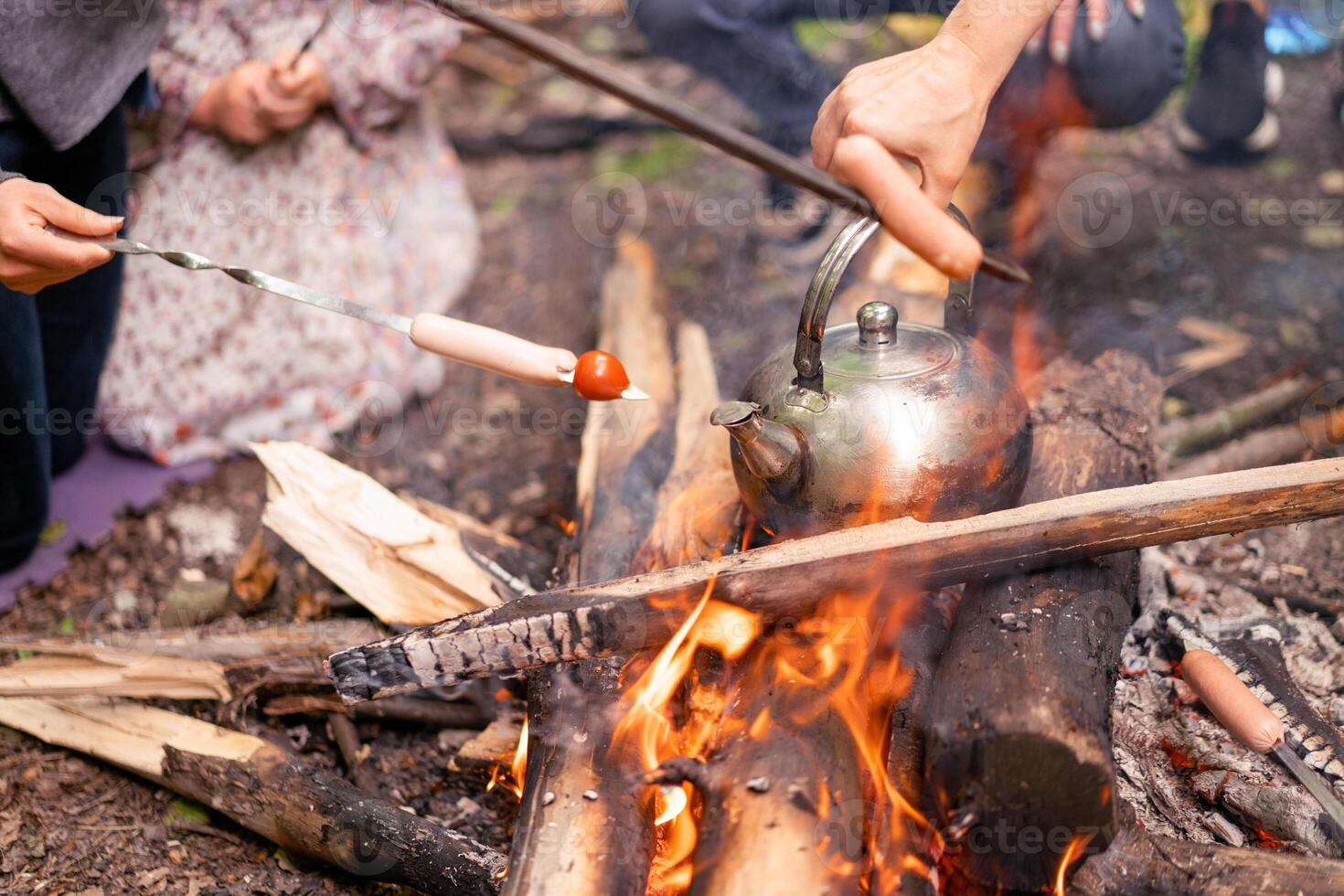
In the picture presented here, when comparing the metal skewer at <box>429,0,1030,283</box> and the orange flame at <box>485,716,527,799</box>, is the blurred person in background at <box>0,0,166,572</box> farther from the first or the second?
the orange flame at <box>485,716,527,799</box>

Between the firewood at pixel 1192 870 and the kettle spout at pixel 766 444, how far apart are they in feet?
3.05

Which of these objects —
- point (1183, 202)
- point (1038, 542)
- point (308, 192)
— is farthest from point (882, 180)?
point (1183, 202)

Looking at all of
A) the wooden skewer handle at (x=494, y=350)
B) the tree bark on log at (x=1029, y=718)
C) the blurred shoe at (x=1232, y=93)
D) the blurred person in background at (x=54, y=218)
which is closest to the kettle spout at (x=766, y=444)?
the wooden skewer handle at (x=494, y=350)

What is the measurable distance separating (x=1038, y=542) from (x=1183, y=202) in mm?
3549

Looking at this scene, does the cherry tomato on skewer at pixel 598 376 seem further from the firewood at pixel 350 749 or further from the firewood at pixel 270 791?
the firewood at pixel 350 749

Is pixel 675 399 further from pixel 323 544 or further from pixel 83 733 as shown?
pixel 83 733

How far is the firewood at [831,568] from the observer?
78.2 inches

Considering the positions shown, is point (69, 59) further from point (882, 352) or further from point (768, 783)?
point (768, 783)

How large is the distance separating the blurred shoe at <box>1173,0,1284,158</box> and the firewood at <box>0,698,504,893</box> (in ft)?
16.0

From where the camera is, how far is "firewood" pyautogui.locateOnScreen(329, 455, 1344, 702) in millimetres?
1987

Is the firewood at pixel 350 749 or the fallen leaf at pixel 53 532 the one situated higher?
the firewood at pixel 350 749

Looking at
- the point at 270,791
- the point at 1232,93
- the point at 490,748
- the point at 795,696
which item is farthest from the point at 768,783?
the point at 1232,93

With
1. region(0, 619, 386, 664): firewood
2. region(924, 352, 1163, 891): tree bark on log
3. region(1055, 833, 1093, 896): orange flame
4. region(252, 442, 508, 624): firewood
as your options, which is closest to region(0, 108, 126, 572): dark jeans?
region(0, 619, 386, 664): firewood

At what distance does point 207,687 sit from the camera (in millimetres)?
2643
